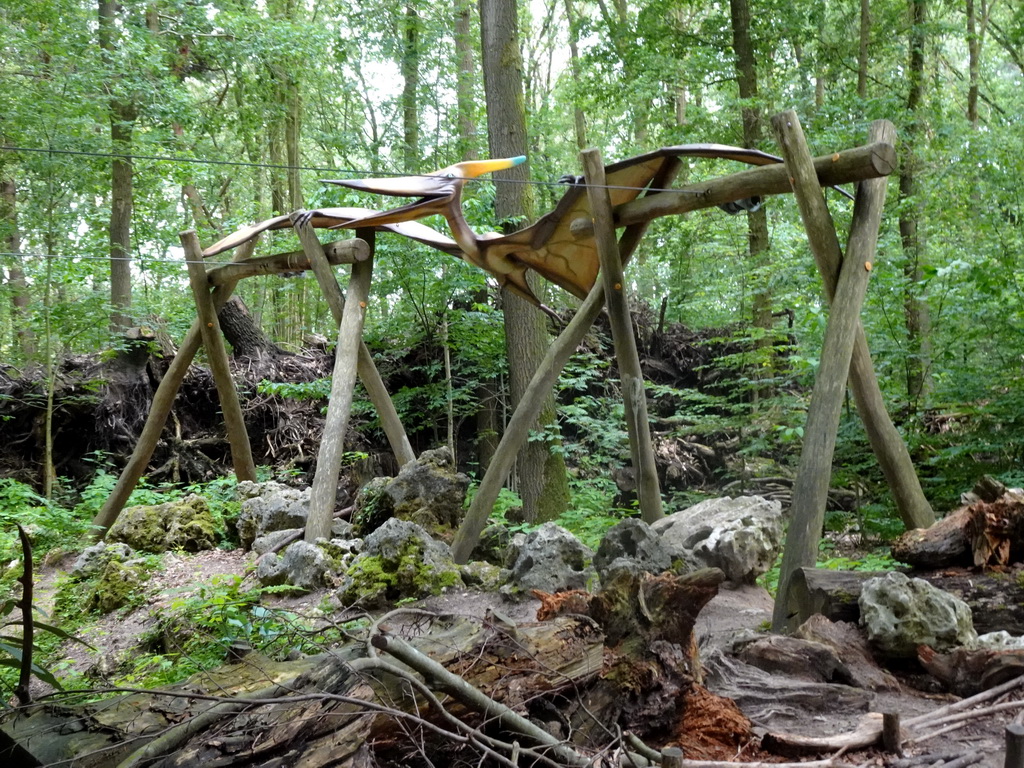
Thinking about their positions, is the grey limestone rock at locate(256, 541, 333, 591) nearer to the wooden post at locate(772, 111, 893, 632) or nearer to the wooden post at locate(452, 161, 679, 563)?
the wooden post at locate(452, 161, 679, 563)

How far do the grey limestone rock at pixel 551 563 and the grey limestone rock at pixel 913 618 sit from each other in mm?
1615

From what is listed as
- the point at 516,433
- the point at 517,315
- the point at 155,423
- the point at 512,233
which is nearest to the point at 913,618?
the point at 516,433

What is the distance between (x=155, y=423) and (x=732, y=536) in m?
5.58

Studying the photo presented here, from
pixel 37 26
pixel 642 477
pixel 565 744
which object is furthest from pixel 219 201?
pixel 565 744

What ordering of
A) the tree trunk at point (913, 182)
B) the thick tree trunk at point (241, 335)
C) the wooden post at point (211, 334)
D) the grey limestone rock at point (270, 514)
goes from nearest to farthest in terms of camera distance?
the grey limestone rock at point (270, 514) → the wooden post at point (211, 334) → the tree trunk at point (913, 182) → the thick tree trunk at point (241, 335)

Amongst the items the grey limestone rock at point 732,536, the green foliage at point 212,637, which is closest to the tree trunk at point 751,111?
the grey limestone rock at point 732,536

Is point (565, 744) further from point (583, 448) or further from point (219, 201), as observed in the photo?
point (219, 201)

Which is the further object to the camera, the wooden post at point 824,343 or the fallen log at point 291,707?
the wooden post at point 824,343

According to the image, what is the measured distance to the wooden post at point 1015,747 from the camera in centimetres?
188

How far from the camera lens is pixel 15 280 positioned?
13.6m

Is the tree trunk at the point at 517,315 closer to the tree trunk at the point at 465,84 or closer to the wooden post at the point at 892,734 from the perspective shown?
the tree trunk at the point at 465,84

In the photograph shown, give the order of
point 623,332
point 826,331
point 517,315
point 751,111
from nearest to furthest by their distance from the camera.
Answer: point 826,331 → point 623,332 → point 517,315 → point 751,111

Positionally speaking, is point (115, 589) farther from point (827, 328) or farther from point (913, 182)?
point (913, 182)

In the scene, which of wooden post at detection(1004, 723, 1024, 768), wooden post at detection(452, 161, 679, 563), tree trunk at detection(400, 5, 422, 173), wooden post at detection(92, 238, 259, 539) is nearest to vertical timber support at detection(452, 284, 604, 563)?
wooden post at detection(452, 161, 679, 563)
